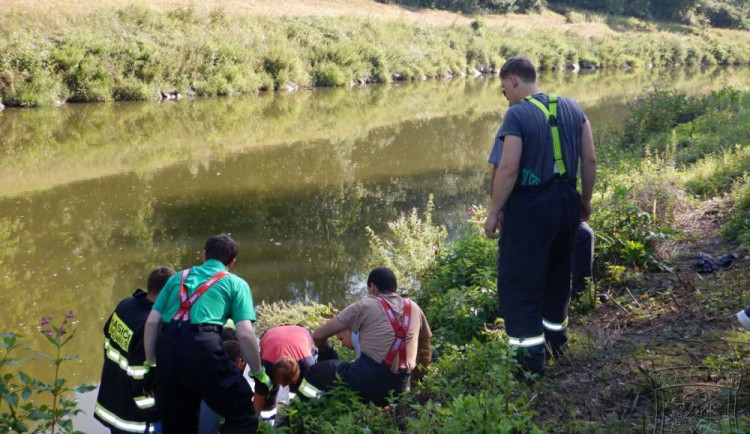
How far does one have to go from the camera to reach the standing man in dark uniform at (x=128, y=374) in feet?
15.4

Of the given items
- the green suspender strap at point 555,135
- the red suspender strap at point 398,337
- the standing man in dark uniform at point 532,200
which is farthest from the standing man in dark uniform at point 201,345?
the green suspender strap at point 555,135

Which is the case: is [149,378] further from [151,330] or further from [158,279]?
[158,279]

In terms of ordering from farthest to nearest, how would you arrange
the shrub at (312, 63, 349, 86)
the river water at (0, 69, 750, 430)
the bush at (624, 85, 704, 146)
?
1. the shrub at (312, 63, 349, 86)
2. the bush at (624, 85, 704, 146)
3. the river water at (0, 69, 750, 430)

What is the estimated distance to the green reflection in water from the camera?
8930 mm

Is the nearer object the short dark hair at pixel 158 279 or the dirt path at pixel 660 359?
the dirt path at pixel 660 359

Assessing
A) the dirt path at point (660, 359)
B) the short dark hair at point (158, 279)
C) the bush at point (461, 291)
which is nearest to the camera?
the dirt path at point (660, 359)

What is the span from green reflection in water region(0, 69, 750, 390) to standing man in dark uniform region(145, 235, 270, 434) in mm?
2493

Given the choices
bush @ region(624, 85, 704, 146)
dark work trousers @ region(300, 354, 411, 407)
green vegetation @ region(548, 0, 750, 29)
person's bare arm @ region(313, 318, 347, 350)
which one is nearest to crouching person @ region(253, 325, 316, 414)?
person's bare arm @ region(313, 318, 347, 350)

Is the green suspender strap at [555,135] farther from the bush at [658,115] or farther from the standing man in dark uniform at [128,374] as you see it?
the bush at [658,115]

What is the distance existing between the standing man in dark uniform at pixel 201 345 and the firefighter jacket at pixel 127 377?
0.88ft

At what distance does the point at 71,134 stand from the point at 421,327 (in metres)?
16.1

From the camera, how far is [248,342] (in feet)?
14.4

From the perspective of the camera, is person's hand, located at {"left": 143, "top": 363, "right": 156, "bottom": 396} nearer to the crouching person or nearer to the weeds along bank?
the crouching person

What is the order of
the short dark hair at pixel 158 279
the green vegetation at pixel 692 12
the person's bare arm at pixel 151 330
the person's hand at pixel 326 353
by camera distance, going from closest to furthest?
1. the person's bare arm at pixel 151 330
2. the short dark hair at pixel 158 279
3. the person's hand at pixel 326 353
4. the green vegetation at pixel 692 12
